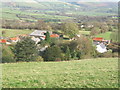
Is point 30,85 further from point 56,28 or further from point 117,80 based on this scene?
point 56,28

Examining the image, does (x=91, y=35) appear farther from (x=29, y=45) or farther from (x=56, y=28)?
(x=29, y=45)

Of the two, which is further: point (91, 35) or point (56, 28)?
point (56, 28)

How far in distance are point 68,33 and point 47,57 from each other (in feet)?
104

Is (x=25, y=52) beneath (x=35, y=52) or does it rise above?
above

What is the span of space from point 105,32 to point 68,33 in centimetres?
1881

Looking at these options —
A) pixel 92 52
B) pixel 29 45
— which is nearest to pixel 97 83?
pixel 29 45

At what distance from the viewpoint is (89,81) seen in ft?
24.7

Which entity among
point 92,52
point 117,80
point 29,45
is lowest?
point 92,52

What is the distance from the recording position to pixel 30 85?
6938 millimetres

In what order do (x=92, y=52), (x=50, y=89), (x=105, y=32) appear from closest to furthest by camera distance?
(x=50, y=89)
(x=92, y=52)
(x=105, y=32)

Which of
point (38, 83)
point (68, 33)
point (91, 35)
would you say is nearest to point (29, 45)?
point (38, 83)

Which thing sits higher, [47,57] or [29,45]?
[29,45]

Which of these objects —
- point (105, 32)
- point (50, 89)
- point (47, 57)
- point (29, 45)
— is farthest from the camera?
point (105, 32)

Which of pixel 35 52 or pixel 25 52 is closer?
pixel 25 52
